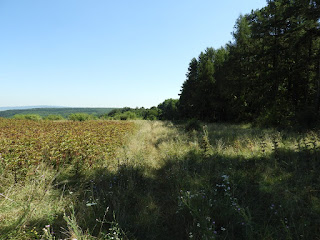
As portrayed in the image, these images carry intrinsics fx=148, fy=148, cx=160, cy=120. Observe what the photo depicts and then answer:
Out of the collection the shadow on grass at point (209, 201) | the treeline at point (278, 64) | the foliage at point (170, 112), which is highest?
the treeline at point (278, 64)

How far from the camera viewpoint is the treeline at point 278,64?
33.8ft

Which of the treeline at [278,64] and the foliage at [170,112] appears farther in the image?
the foliage at [170,112]

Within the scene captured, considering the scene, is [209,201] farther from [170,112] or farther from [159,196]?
[170,112]

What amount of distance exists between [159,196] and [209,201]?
1.19m

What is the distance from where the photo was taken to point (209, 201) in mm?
2736

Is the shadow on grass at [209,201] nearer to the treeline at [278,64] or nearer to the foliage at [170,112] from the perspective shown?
the treeline at [278,64]

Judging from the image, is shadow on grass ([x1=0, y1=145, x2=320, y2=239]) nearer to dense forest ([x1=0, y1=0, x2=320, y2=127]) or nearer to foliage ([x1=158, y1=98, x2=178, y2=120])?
dense forest ([x1=0, y1=0, x2=320, y2=127])

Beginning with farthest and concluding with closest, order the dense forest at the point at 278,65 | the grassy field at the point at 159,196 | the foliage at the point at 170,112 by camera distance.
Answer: the foliage at the point at 170,112, the dense forest at the point at 278,65, the grassy field at the point at 159,196

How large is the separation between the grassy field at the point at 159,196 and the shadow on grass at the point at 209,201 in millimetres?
17

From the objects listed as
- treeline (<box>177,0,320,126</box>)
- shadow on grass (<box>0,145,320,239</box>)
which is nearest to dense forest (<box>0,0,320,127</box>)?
treeline (<box>177,0,320,126</box>)

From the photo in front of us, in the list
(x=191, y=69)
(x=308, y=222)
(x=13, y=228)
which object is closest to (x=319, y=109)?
(x=308, y=222)

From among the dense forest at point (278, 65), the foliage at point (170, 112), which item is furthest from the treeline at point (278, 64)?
the foliage at point (170, 112)

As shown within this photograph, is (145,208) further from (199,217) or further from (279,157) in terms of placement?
(279,157)

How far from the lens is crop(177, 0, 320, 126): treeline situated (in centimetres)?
1030
